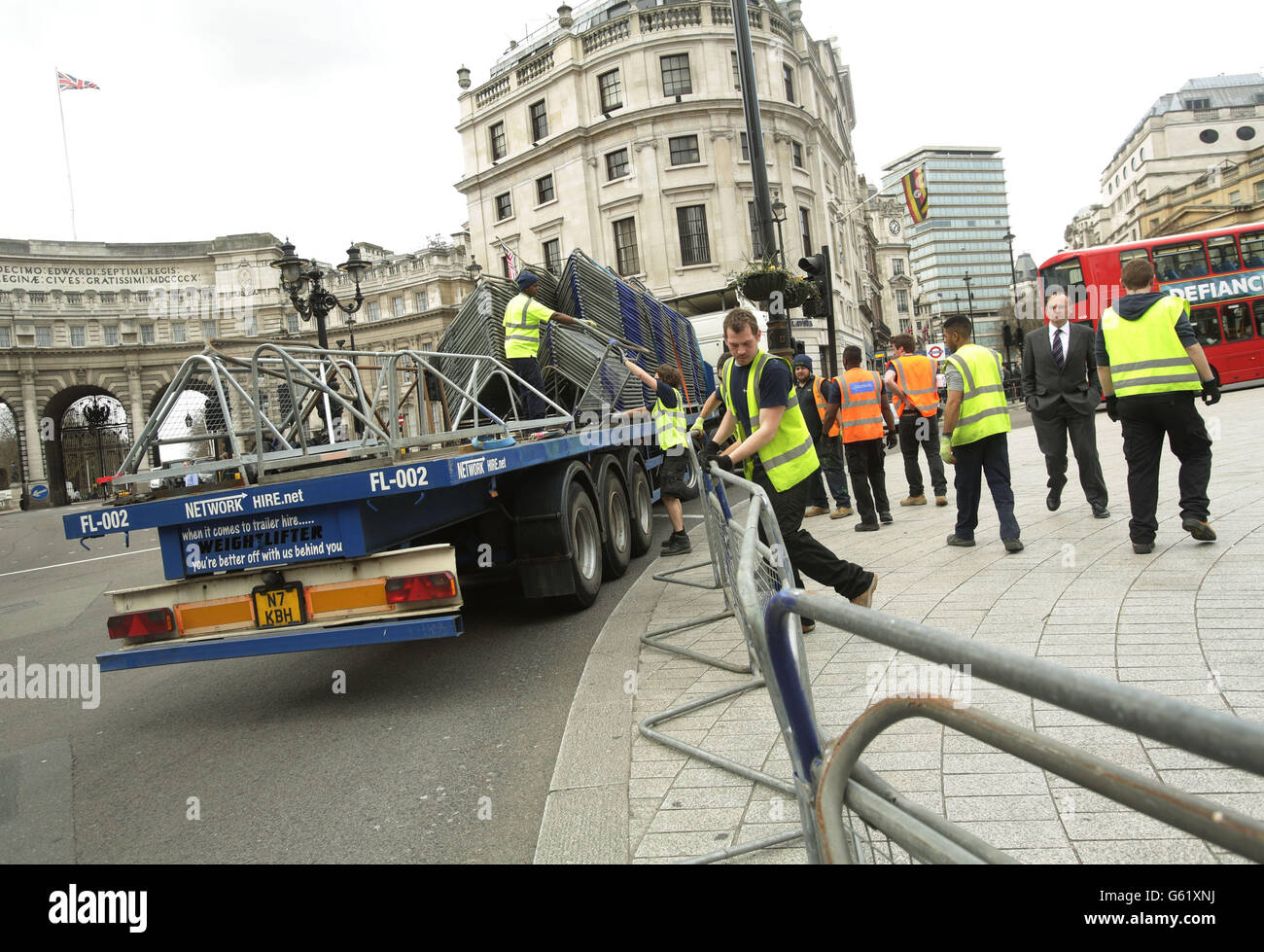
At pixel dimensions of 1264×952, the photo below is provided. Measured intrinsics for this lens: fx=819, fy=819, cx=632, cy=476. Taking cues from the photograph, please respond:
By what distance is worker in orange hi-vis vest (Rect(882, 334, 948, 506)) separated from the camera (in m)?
9.34

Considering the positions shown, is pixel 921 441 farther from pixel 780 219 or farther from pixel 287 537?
pixel 780 219

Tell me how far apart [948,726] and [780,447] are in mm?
3849

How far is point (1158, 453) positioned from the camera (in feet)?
18.3

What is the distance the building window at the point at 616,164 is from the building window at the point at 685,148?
6.89 ft

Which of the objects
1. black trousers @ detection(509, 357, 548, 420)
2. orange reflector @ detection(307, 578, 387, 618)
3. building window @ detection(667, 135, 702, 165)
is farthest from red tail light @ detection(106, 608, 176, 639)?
building window @ detection(667, 135, 702, 165)

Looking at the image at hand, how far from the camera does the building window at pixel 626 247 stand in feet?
120

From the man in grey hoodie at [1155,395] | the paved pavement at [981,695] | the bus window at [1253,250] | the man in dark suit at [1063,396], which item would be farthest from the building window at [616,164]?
the man in grey hoodie at [1155,395]

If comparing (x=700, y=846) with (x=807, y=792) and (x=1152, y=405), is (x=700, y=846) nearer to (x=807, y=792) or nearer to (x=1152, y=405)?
(x=807, y=792)

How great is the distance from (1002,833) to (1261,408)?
17.3 meters

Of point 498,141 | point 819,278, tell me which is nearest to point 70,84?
point 498,141

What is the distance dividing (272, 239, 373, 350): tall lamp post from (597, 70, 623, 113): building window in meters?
24.5

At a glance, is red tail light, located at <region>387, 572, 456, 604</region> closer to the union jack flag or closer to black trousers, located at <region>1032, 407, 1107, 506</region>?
black trousers, located at <region>1032, 407, 1107, 506</region>

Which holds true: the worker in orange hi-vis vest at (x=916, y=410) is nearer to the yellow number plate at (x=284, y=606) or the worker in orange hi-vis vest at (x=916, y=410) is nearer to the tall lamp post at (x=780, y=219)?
the tall lamp post at (x=780, y=219)
